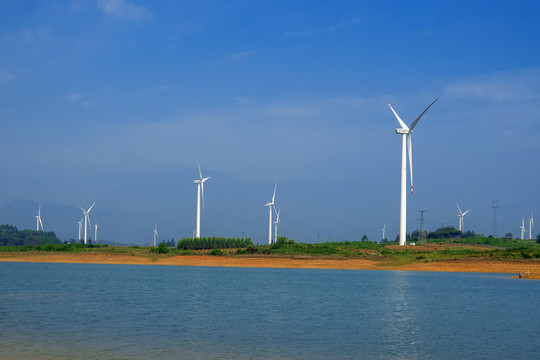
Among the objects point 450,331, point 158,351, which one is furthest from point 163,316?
point 450,331

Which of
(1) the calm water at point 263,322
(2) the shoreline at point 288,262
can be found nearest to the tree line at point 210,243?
(2) the shoreline at point 288,262

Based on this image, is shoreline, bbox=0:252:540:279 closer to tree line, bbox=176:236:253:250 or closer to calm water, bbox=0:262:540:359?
tree line, bbox=176:236:253:250

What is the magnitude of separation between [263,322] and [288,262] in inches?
2594

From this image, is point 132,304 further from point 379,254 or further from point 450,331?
point 379,254

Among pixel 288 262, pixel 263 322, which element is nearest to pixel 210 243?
pixel 288 262

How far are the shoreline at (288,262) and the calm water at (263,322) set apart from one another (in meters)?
31.2

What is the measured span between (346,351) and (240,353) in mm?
4429

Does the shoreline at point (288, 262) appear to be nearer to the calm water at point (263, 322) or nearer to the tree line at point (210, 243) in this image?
the tree line at point (210, 243)

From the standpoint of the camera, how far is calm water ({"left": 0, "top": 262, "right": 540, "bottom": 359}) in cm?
2362

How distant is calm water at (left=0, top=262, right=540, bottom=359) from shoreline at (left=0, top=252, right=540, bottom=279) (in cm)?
3122

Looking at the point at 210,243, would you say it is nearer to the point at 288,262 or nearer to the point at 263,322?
the point at 288,262

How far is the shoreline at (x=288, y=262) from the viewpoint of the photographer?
277ft

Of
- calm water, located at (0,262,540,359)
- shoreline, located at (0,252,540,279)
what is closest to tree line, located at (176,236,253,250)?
shoreline, located at (0,252,540,279)

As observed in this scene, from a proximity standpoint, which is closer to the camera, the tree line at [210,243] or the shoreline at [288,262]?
the shoreline at [288,262]
